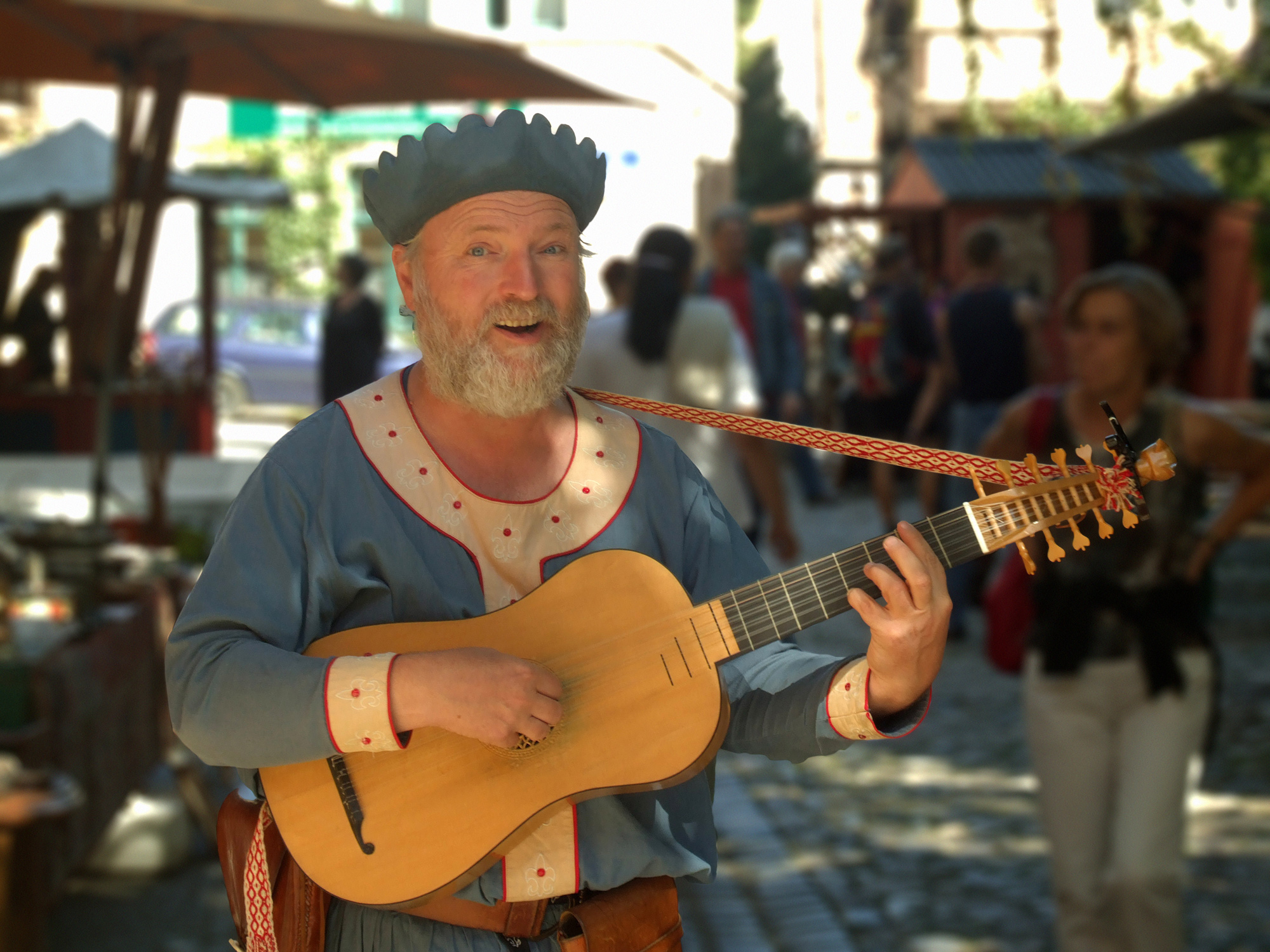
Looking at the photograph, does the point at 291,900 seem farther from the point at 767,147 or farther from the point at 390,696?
the point at 767,147

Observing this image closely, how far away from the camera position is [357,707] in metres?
1.59

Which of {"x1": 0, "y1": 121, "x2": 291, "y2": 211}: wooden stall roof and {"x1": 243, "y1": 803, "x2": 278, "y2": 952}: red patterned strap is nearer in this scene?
{"x1": 243, "y1": 803, "x2": 278, "y2": 952}: red patterned strap

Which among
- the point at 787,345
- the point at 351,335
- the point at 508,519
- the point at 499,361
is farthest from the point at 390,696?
the point at 351,335

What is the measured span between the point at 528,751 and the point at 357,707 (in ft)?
0.74

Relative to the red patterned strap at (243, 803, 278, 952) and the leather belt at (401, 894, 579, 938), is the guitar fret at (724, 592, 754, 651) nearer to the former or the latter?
the leather belt at (401, 894, 579, 938)

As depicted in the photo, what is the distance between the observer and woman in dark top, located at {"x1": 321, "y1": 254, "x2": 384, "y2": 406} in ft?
35.3

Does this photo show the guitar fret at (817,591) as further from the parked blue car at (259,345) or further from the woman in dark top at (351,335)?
the parked blue car at (259,345)

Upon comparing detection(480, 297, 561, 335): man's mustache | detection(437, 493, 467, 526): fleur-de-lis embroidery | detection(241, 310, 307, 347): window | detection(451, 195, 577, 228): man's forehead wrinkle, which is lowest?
detection(437, 493, 467, 526): fleur-de-lis embroidery

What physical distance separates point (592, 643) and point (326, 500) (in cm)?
34

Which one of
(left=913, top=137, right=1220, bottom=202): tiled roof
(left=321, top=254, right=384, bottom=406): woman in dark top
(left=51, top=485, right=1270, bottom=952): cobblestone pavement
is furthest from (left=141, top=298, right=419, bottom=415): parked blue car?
(left=51, top=485, right=1270, bottom=952): cobblestone pavement

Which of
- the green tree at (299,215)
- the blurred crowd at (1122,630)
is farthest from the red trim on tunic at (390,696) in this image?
the green tree at (299,215)

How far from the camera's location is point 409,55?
588 centimetres

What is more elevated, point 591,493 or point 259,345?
point 259,345

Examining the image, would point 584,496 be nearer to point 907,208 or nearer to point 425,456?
point 425,456
